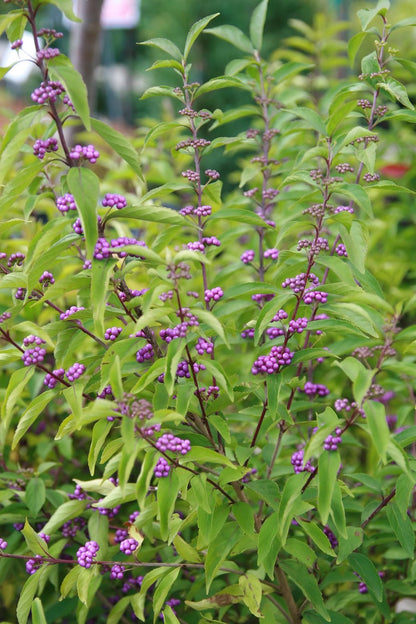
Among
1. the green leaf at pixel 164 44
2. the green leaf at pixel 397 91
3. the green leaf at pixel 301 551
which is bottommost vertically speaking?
the green leaf at pixel 301 551

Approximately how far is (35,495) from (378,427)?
3.46ft

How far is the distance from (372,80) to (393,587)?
136 centimetres

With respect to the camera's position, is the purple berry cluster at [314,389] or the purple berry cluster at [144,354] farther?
the purple berry cluster at [314,389]

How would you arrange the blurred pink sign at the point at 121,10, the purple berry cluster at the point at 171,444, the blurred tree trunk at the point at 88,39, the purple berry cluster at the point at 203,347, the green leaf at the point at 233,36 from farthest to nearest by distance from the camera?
the blurred pink sign at the point at 121,10
the blurred tree trunk at the point at 88,39
the green leaf at the point at 233,36
the purple berry cluster at the point at 203,347
the purple berry cluster at the point at 171,444

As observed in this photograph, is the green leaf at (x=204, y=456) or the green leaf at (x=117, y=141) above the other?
the green leaf at (x=117, y=141)

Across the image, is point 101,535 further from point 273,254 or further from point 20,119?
point 20,119

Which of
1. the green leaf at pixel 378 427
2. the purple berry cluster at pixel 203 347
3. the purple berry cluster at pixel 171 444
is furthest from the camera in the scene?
the purple berry cluster at pixel 203 347

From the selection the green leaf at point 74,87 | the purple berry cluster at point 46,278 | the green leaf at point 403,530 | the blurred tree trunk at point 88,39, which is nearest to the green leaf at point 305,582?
the green leaf at point 403,530

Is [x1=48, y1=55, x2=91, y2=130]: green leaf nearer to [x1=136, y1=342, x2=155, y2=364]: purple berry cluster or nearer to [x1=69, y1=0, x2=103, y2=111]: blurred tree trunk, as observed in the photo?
[x1=136, y1=342, x2=155, y2=364]: purple berry cluster

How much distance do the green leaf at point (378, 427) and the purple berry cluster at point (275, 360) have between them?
27cm

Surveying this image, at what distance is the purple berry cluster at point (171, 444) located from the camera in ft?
3.95

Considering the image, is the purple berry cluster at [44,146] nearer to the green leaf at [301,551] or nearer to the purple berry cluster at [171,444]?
the purple berry cluster at [171,444]

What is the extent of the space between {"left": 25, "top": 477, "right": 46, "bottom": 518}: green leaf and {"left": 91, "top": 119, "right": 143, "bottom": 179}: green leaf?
975 mm

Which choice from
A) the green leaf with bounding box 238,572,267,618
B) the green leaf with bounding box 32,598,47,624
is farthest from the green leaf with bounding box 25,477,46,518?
the green leaf with bounding box 238,572,267,618
